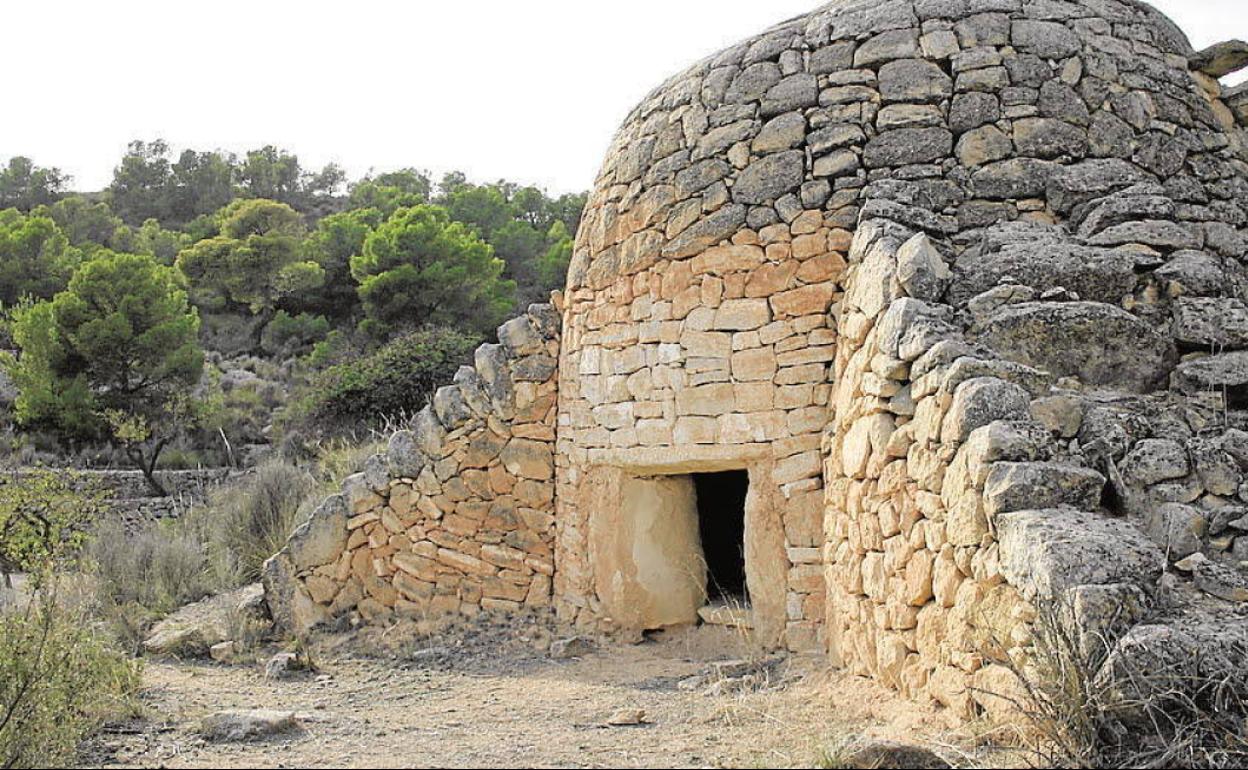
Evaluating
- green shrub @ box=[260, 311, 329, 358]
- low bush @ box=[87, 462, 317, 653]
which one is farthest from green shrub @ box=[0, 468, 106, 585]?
green shrub @ box=[260, 311, 329, 358]

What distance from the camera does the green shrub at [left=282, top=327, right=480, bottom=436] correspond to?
14.8 m

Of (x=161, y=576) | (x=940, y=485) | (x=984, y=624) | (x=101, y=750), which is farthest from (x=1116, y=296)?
(x=161, y=576)

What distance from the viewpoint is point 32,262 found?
21.4 metres

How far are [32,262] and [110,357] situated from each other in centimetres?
631

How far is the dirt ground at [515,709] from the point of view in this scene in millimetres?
3768

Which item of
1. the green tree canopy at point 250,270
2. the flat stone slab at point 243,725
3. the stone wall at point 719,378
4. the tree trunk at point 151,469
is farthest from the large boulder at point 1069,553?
the green tree canopy at point 250,270

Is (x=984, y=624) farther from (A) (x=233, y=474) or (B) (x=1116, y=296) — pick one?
(A) (x=233, y=474)

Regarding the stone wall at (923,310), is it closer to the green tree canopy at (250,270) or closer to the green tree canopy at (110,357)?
the green tree canopy at (110,357)

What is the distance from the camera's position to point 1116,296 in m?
4.87

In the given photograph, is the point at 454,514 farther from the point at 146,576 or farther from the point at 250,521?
the point at 250,521

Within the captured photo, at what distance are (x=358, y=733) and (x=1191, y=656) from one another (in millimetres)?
3161

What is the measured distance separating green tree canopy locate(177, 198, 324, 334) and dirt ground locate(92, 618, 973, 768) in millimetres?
17693

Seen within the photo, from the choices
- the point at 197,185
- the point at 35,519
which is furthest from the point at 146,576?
the point at 197,185

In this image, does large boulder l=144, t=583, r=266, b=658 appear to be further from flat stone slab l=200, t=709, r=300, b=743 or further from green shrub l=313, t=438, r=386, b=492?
flat stone slab l=200, t=709, r=300, b=743
